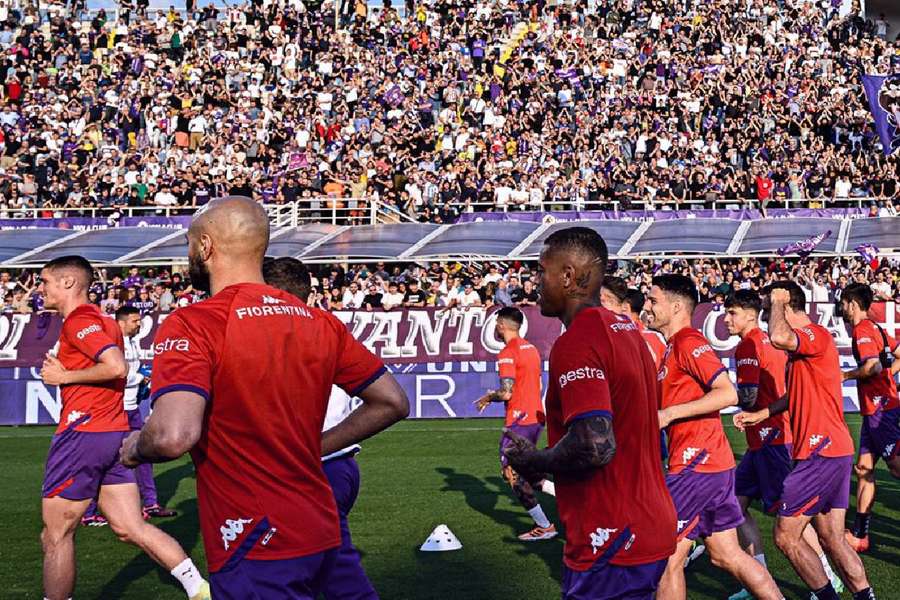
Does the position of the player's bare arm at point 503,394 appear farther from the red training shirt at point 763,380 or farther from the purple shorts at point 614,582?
the purple shorts at point 614,582

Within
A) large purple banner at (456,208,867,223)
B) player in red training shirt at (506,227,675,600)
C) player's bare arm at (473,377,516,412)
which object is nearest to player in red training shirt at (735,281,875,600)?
player in red training shirt at (506,227,675,600)

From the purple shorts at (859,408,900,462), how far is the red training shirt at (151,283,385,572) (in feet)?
27.7

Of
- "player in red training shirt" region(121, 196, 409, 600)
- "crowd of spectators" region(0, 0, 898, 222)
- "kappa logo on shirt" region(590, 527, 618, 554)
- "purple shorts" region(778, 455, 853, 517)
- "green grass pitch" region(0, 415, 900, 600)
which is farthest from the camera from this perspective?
"crowd of spectators" region(0, 0, 898, 222)

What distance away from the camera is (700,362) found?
292 inches

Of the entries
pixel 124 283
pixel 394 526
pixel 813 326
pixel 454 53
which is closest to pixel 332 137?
pixel 454 53

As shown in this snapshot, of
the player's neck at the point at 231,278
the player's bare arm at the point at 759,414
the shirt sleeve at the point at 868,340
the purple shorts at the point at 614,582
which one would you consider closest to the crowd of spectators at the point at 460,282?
the shirt sleeve at the point at 868,340

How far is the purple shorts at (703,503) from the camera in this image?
752 centimetres

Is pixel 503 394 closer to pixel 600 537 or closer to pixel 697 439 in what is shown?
pixel 697 439

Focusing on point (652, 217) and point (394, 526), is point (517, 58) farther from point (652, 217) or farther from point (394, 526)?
point (394, 526)

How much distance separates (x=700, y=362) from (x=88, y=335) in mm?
3905

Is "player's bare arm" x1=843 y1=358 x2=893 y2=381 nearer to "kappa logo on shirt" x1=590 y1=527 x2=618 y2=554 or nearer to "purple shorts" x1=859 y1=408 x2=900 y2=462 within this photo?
"purple shorts" x1=859 y1=408 x2=900 y2=462

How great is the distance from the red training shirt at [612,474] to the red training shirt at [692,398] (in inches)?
110

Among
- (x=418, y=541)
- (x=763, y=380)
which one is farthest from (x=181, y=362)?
(x=418, y=541)

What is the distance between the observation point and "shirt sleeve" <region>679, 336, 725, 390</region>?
739 cm
